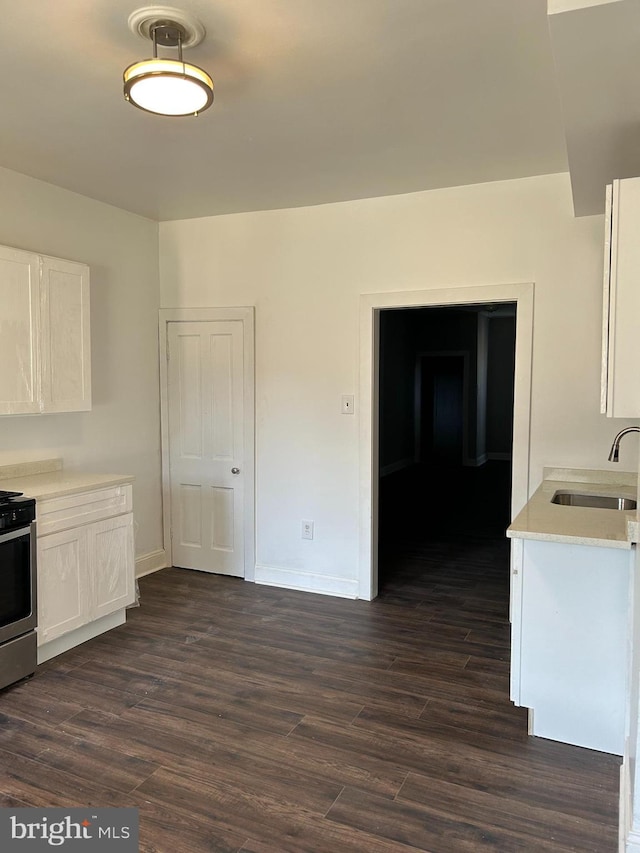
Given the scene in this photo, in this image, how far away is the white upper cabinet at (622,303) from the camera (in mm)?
1917

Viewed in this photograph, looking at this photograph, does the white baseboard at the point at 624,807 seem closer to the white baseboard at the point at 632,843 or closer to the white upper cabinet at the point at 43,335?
the white baseboard at the point at 632,843

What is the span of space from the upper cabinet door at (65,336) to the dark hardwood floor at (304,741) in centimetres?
145

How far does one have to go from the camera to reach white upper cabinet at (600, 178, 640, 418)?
1.92 meters

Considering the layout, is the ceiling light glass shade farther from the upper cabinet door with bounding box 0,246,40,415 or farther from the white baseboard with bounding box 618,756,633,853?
the white baseboard with bounding box 618,756,633,853

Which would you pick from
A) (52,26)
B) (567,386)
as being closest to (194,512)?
(567,386)

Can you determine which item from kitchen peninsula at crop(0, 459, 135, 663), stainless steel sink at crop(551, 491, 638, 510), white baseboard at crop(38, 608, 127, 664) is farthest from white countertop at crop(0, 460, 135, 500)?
stainless steel sink at crop(551, 491, 638, 510)

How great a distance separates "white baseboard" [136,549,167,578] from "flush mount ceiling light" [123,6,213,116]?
3.39 metres

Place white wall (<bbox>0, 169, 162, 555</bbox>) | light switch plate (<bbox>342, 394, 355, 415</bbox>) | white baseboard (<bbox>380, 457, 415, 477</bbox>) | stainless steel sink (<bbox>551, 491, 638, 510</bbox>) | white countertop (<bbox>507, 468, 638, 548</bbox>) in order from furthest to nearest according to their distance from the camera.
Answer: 1. white baseboard (<bbox>380, 457, 415, 477</bbox>)
2. light switch plate (<bbox>342, 394, 355, 415</bbox>)
3. white wall (<bbox>0, 169, 162, 555</bbox>)
4. stainless steel sink (<bbox>551, 491, 638, 510</bbox>)
5. white countertop (<bbox>507, 468, 638, 548</bbox>)

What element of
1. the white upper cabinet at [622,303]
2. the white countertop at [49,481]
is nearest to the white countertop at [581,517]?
the white upper cabinet at [622,303]

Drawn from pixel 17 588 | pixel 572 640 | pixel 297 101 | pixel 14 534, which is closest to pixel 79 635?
pixel 17 588

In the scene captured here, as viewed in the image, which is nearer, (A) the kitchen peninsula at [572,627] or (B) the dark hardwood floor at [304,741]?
(B) the dark hardwood floor at [304,741]

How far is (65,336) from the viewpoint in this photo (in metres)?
3.70

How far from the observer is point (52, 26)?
2.14 m

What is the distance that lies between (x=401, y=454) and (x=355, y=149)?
7471 mm
